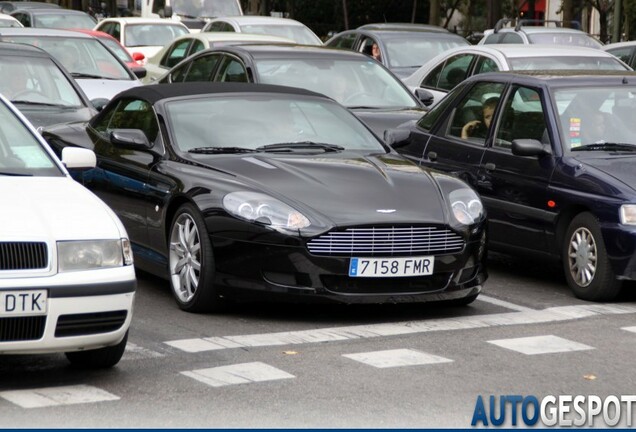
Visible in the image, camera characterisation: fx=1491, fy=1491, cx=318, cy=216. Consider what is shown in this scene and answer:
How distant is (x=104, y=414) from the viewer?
261 inches

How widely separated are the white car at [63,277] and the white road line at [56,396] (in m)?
0.20

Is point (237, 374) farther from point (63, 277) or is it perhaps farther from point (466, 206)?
point (466, 206)

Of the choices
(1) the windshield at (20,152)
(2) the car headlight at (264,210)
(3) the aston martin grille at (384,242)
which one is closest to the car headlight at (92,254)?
(1) the windshield at (20,152)

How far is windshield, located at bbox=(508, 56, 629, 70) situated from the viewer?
52.5 feet

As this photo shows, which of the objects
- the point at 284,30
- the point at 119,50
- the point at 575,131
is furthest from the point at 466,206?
the point at 284,30

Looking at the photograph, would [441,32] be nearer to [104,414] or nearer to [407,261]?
[407,261]

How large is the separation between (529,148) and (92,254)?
4.38 meters

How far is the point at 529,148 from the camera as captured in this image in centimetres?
1059

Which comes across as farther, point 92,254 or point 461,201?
point 461,201

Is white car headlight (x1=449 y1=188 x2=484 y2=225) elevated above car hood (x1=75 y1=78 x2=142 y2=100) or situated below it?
above

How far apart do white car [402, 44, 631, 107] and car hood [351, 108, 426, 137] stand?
141 cm

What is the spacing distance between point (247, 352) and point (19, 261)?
5.57 feet

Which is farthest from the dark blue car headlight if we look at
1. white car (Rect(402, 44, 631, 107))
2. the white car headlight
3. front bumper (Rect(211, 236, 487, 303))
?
white car (Rect(402, 44, 631, 107))

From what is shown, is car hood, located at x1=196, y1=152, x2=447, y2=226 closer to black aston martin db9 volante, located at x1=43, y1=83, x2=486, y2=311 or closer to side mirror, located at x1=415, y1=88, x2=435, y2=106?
black aston martin db9 volante, located at x1=43, y1=83, x2=486, y2=311
